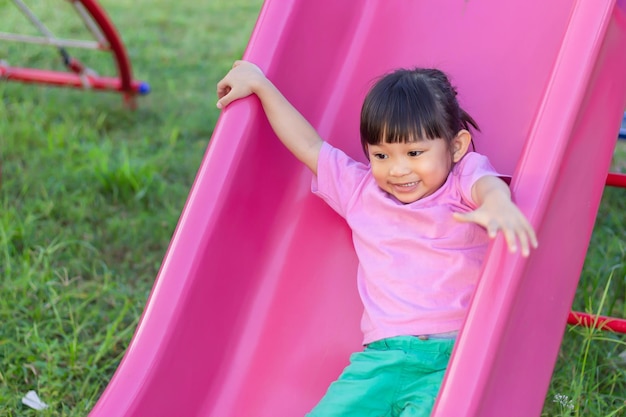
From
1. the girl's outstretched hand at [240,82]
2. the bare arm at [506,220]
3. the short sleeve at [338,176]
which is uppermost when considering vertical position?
the girl's outstretched hand at [240,82]

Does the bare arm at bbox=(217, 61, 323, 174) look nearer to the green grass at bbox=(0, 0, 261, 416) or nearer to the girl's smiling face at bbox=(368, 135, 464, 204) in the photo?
the girl's smiling face at bbox=(368, 135, 464, 204)

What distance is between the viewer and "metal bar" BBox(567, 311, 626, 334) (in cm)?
195

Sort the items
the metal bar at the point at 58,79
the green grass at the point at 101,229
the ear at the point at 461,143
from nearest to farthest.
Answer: the ear at the point at 461,143 → the green grass at the point at 101,229 → the metal bar at the point at 58,79

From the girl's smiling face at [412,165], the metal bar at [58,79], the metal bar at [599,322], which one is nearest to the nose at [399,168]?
the girl's smiling face at [412,165]

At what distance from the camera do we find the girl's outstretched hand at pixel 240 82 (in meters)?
1.92

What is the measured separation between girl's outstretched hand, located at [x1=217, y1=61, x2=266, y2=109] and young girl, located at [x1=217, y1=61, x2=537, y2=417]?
29 cm

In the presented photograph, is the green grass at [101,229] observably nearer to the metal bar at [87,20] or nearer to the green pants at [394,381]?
the metal bar at [87,20]

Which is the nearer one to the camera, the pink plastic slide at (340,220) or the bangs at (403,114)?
the pink plastic slide at (340,220)

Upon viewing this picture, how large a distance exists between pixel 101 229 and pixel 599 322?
5.40 ft

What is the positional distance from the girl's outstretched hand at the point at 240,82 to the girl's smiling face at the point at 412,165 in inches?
13.0

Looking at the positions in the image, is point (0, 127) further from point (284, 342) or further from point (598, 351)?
point (598, 351)

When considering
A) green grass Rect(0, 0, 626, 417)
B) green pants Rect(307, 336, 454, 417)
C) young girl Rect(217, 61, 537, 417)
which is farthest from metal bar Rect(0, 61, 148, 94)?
green pants Rect(307, 336, 454, 417)

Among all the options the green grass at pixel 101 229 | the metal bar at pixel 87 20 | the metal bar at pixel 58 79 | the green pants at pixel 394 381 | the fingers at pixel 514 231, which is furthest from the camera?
the metal bar at pixel 58 79

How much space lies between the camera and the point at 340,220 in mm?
2002
